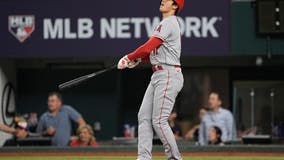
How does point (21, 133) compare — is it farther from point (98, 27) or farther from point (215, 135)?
point (215, 135)

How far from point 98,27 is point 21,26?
1.42 meters

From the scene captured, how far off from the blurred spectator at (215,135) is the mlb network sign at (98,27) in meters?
2.78

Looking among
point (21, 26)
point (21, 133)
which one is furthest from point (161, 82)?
point (21, 26)

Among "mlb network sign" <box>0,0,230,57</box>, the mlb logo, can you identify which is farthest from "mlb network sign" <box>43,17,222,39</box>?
the mlb logo

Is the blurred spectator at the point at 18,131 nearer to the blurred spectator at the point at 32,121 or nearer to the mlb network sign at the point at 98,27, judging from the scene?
the blurred spectator at the point at 32,121

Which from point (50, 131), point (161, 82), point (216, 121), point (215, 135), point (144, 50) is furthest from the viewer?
point (50, 131)

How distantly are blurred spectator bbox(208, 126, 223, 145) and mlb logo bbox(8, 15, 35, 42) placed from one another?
4.43 meters

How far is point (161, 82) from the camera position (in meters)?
7.77

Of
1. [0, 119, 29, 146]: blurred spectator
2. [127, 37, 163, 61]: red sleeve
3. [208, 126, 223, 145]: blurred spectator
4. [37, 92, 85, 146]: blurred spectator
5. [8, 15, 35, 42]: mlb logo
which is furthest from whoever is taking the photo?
[8, 15, 35, 42]: mlb logo

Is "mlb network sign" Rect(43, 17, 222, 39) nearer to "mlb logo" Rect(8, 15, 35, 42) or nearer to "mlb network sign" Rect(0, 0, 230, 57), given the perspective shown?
"mlb network sign" Rect(0, 0, 230, 57)

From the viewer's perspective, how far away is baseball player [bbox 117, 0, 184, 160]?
767cm

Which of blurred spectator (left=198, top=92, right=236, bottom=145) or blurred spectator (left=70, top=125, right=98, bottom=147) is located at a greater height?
blurred spectator (left=198, top=92, right=236, bottom=145)

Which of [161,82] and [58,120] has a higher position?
[161,82]

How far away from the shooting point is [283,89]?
632 inches
